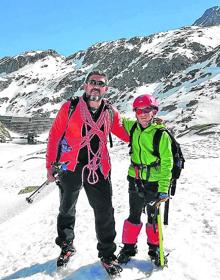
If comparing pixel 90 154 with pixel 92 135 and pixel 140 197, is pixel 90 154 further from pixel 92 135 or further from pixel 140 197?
pixel 140 197

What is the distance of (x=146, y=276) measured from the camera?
6340 millimetres

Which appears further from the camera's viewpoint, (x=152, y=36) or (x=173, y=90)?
(x=152, y=36)

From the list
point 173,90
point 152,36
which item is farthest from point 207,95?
point 152,36

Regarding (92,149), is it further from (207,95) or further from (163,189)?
(207,95)

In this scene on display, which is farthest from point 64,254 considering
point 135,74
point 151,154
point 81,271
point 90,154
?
point 135,74

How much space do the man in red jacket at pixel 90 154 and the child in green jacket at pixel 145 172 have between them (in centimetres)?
45

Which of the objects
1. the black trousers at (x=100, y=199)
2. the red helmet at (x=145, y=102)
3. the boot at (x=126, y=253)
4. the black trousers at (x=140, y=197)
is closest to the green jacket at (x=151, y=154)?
the black trousers at (x=140, y=197)

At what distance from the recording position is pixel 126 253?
6895mm

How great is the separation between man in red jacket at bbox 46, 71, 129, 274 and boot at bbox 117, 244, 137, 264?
1.11 ft

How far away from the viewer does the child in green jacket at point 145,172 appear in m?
6.25

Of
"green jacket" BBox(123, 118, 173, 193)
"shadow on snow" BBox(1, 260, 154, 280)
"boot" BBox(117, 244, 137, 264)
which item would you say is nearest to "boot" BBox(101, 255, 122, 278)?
"shadow on snow" BBox(1, 260, 154, 280)

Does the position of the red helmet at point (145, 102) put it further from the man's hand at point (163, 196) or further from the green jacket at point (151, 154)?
the man's hand at point (163, 196)

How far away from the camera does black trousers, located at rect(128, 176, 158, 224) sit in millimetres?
6594

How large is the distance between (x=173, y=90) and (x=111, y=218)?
357ft
